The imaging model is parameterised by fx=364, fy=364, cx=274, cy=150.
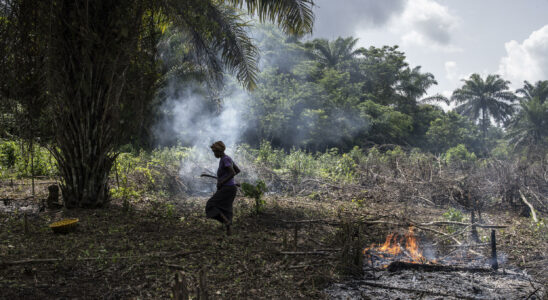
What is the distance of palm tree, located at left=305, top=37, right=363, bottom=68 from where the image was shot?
1243 inches

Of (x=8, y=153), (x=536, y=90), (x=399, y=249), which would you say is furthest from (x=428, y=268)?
(x=536, y=90)

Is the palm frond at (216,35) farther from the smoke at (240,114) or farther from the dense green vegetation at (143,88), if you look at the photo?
the smoke at (240,114)

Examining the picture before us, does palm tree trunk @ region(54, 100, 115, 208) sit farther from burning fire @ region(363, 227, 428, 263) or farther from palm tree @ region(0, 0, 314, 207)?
burning fire @ region(363, 227, 428, 263)

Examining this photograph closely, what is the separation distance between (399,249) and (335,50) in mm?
28687

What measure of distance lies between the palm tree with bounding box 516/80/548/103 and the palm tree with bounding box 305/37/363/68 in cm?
2345

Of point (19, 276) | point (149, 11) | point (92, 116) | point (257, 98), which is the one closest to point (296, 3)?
point (149, 11)

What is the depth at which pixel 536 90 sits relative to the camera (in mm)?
41125

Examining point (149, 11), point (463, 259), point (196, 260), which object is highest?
point (149, 11)

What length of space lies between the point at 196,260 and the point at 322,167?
9.94 m

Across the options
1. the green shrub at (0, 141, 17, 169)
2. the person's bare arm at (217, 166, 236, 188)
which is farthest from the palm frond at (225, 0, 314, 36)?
the green shrub at (0, 141, 17, 169)

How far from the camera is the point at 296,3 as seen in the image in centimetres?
716

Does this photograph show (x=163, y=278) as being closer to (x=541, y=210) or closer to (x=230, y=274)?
(x=230, y=274)

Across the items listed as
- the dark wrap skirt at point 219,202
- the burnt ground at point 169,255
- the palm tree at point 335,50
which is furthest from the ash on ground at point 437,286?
the palm tree at point 335,50

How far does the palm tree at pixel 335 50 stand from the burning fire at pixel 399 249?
26617mm
